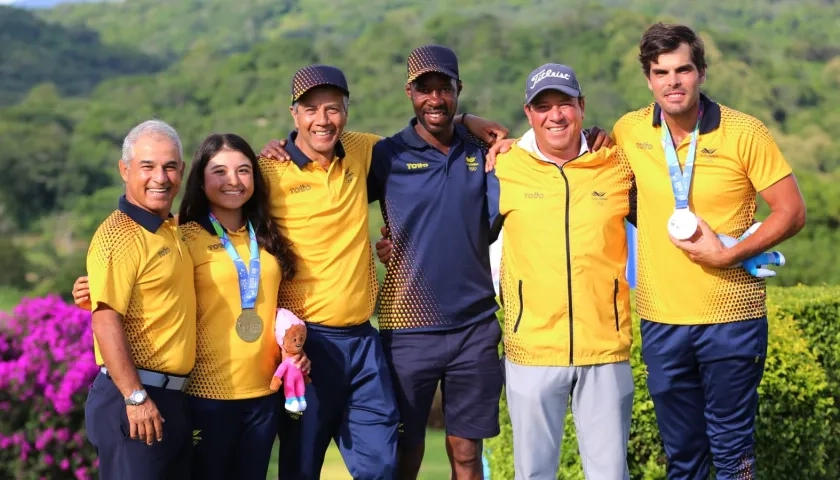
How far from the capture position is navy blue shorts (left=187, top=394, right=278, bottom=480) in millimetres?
4227

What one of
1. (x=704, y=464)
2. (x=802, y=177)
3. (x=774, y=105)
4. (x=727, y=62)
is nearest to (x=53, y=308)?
(x=704, y=464)

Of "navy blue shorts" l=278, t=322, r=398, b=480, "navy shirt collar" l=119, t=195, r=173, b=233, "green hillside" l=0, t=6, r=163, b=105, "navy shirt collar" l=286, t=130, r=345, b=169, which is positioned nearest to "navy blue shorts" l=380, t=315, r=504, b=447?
"navy blue shorts" l=278, t=322, r=398, b=480

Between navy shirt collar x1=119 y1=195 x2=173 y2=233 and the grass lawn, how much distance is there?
443 centimetres

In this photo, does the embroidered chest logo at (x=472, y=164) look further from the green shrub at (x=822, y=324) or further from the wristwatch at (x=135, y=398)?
the green shrub at (x=822, y=324)

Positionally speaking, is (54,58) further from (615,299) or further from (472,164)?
(615,299)

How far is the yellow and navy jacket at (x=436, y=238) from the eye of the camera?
15.4ft

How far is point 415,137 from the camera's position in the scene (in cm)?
480

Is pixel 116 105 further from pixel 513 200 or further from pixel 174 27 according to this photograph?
pixel 513 200

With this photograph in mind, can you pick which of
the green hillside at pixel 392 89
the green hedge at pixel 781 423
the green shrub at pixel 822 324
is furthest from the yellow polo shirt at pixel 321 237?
the green hillside at pixel 392 89

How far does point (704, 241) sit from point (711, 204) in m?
0.19

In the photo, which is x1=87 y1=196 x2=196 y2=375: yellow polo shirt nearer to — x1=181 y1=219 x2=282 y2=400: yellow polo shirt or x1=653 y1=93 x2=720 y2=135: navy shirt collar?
x1=181 y1=219 x2=282 y2=400: yellow polo shirt

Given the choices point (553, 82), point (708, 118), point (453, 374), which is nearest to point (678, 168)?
point (708, 118)

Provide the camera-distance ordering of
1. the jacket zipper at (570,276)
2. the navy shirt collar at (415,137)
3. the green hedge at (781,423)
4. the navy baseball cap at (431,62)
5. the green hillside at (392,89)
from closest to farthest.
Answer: the jacket zipper at (570,276)
the navy baseball cap at (431,62)
the navy shirt collar at (415,137)
the green hedge at (781,423)
the green hillside at (392,89)

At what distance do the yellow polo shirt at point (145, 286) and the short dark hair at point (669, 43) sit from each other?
2094mm
